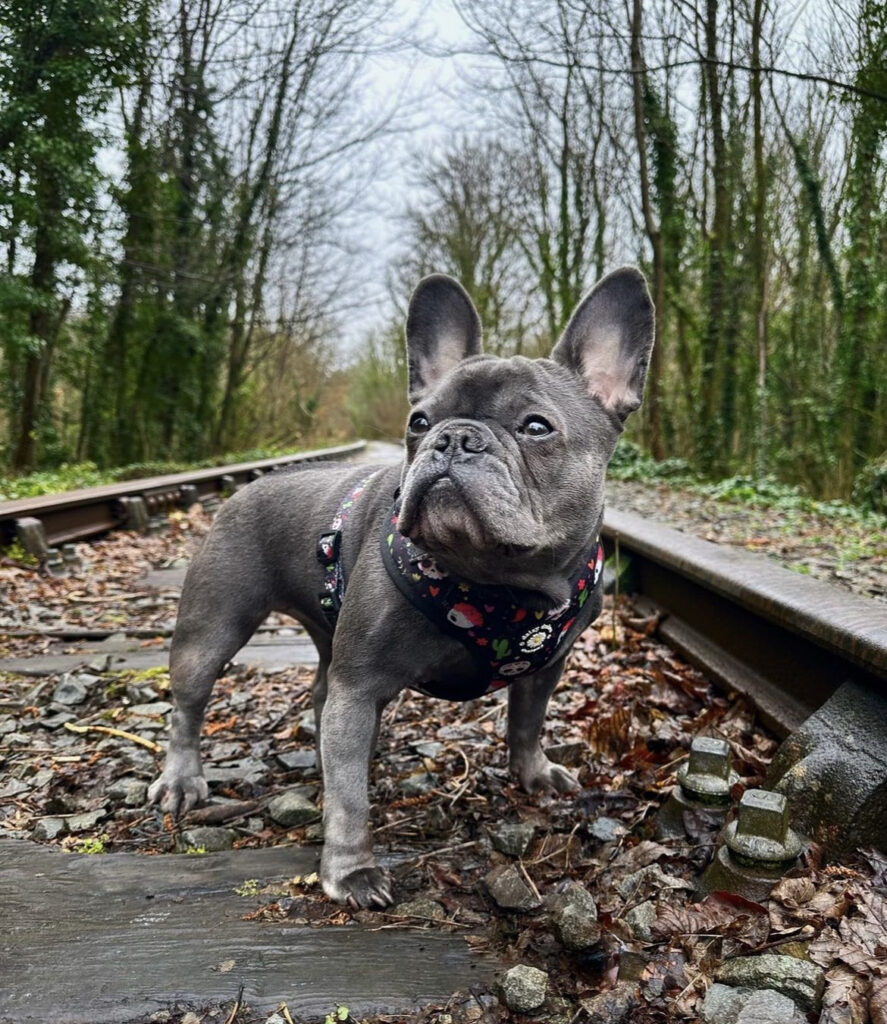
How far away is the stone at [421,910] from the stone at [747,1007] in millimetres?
810

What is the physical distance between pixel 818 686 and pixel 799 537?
515 cm

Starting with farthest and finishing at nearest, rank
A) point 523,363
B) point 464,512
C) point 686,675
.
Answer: point 686,675, point 523,363, point 464,512

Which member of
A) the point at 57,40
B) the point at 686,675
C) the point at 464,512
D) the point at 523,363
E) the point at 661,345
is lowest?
the point at 686,675

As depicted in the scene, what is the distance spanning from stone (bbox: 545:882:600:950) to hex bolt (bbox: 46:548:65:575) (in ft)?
20.0

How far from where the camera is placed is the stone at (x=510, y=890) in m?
2.29

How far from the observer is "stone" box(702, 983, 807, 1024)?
162 cm

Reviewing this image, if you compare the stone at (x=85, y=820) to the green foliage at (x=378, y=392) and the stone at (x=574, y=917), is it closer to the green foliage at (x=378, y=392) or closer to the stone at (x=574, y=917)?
the stone at (x=574, y=917)

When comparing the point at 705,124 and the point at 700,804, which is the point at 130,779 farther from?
the point at 705,124

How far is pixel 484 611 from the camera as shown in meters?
2.37

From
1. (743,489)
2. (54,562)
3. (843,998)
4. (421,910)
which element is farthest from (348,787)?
(743,489)

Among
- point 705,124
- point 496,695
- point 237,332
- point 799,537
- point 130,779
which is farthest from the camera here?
point 237,332

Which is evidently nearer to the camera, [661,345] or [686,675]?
[686,675]

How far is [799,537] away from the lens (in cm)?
759

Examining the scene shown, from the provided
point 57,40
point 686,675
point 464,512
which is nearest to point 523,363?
point 464,512
